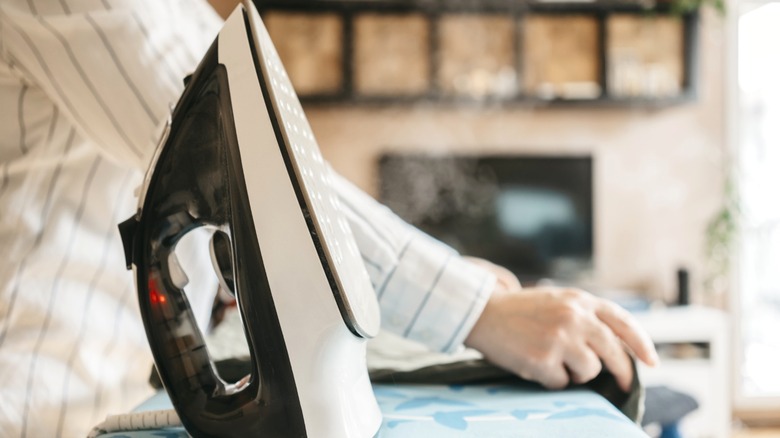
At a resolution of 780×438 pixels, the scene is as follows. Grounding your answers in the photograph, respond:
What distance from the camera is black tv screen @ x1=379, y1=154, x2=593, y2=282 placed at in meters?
2.66

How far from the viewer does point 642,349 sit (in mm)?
452

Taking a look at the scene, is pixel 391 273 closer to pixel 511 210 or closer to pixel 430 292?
pixel 430 292

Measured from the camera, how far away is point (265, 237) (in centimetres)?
32

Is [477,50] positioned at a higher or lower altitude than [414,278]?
higher

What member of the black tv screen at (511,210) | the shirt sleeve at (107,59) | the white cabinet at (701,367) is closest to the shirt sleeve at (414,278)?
the shirt sleeve at (107,59)

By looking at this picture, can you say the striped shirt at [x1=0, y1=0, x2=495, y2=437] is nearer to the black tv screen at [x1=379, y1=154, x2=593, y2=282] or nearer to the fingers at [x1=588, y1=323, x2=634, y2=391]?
→ the fingers at [x1=588, y1=323, x2=634, y2=391]

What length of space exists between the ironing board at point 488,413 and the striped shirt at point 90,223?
40 millimetres

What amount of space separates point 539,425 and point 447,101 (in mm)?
2392

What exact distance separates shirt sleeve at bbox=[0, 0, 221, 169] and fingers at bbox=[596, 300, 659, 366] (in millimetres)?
312

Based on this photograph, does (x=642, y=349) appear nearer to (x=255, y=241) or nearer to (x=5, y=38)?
(x=255, y=241)

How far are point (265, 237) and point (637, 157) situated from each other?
8.92 feet

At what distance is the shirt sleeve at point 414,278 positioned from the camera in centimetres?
43

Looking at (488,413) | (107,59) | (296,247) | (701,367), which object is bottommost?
(701,367)

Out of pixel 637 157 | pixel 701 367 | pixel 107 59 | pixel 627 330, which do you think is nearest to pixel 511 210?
pixel 637 157
